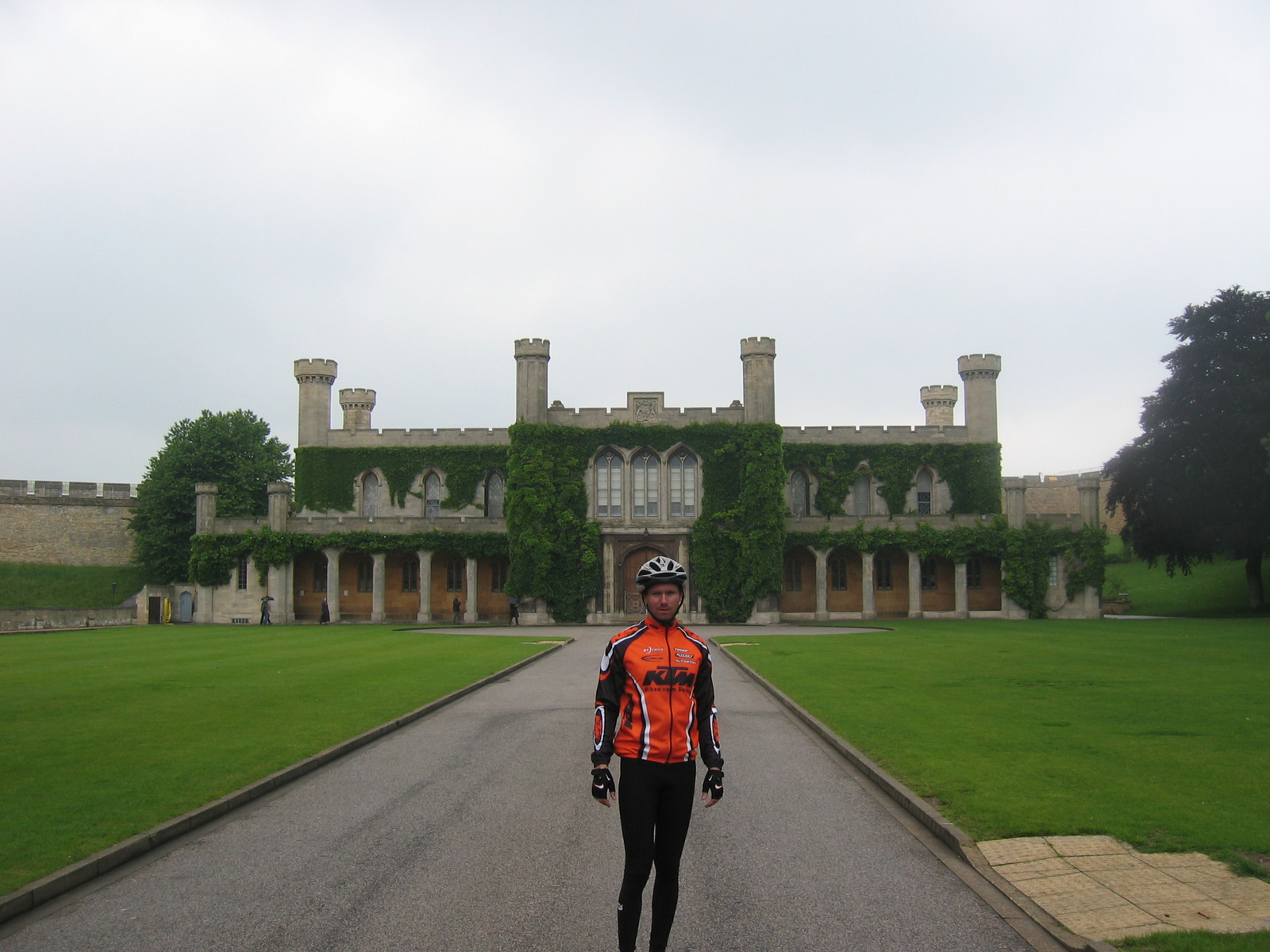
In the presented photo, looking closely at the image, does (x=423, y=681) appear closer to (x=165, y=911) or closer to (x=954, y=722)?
(x=954, y=722)

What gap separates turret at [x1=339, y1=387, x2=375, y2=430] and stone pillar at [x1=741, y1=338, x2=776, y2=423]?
23.8m

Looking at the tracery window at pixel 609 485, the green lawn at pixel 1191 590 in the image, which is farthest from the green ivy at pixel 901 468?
the tracery window at pixel 609 485

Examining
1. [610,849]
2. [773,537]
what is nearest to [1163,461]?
[773,537]

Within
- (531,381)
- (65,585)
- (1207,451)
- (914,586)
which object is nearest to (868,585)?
(914,586)

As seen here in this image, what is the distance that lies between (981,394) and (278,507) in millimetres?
37345

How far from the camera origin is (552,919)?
268 inches

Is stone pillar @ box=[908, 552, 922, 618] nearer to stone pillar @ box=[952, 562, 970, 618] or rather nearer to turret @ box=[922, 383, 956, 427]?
stone pillar @ box=[952, 562, 970, 618]

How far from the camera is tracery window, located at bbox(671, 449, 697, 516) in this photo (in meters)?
52.0

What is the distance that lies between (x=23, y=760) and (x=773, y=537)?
40432 millimetres

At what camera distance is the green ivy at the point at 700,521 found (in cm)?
5006

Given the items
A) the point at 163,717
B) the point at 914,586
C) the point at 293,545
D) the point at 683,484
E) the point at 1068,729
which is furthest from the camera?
the point at 683,484

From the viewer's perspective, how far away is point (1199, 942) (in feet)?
19.9

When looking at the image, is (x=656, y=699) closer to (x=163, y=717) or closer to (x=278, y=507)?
(x=163, y=717)

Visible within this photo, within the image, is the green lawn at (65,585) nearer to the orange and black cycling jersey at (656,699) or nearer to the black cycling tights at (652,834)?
the orange and black cycling jersey at (656,699)
